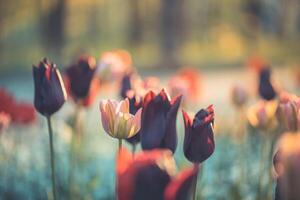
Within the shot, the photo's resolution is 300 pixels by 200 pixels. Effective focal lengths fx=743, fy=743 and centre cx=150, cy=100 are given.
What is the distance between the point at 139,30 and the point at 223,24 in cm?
491

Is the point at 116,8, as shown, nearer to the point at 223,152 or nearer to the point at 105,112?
the point at 223,152

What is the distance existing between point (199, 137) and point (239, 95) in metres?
2.10

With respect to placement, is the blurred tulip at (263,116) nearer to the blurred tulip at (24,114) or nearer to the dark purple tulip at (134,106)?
the dark purple tulip at (134,106)

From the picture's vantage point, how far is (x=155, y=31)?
29.5m

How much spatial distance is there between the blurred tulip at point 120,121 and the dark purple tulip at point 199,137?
0.70 feet

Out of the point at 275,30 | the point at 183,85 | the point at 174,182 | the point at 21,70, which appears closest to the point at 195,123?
the point at 174,182

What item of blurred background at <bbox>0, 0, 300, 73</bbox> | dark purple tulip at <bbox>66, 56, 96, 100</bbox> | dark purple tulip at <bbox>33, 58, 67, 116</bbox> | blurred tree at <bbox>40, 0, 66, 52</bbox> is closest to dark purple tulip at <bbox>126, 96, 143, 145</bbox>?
dark purple tulip at <bbox>33, 58, 67, 116</bbox>

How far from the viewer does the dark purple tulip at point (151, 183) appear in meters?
1.24

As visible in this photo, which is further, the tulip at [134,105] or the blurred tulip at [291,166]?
the tulip at [134,105]

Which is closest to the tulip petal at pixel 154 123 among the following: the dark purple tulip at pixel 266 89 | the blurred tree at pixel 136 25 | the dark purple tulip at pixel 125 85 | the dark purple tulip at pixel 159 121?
the dark purple tulip at pixel 159 121

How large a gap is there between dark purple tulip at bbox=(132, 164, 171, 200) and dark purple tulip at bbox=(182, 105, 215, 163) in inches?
21.9

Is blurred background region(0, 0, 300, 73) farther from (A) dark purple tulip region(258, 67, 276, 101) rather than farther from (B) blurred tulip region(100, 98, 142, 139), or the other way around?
(B) blurred tulip region(100, 98, 142, 139)

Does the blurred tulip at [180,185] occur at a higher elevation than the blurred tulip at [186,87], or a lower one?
higher

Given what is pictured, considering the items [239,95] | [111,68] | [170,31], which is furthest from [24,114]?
[170,31]
